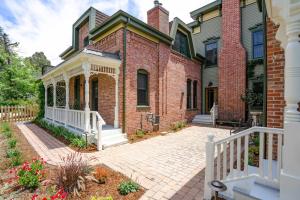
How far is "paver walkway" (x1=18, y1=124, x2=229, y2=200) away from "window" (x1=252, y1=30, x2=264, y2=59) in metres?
8.27

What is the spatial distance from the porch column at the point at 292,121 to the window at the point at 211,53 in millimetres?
13425

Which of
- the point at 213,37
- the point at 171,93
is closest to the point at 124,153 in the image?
the point at 171,93

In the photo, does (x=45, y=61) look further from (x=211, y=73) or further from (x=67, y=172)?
(x=67, y=172)

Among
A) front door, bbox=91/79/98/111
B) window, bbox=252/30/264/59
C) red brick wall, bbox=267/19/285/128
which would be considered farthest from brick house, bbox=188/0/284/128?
red brick wall, bbox=267/19/285/128

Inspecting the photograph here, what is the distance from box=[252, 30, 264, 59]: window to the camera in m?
12.3

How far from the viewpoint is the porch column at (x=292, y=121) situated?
2.14 metres

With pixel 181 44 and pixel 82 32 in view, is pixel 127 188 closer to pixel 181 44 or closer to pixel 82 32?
pixel 181 44

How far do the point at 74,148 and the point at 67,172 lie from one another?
3.49 metres

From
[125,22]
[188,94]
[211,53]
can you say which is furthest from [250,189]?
[211,53]

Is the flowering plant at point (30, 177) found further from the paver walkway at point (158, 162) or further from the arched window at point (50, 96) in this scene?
the arched window at point (50, 96)

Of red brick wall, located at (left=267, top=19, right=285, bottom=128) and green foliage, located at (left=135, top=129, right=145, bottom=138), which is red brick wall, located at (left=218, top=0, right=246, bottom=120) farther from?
red brick wall, located at (left=267, top=19, right=285, bottom=128)

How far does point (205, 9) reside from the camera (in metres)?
15.0

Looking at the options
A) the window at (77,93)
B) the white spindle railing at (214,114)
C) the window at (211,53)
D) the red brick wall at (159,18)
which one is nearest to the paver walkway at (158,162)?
the window at (77,93)

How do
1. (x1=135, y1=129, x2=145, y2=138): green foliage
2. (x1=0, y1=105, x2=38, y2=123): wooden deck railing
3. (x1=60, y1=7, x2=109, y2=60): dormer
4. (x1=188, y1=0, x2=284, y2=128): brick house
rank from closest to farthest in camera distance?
(x1=135, y1=129, x2=145, y2=138): green foliage < (x1=60, y1=7, x2=109, y2=60): dormer < (x1=188, y1=0, x2=284, y2=128): brick house < (x1=0, y1=105, x2=38, y2=123): wooden deck railing
